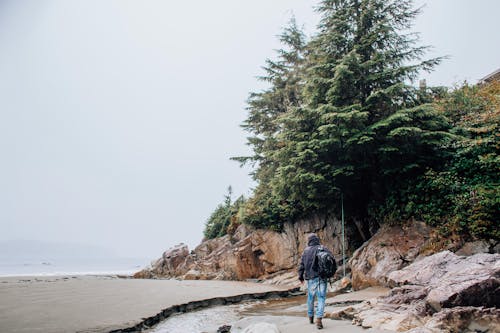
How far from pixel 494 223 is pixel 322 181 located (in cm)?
623

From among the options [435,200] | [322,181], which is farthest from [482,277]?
[322,181]

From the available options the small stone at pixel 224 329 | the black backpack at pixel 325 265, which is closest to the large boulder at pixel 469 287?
the black backpack at pixel 325 265

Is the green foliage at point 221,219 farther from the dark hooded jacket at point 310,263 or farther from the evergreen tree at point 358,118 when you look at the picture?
the dark hooded jacket at point 310,263

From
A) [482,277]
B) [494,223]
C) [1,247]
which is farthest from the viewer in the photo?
[1,247]

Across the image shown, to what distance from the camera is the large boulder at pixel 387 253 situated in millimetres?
10953

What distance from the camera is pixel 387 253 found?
37.7ft

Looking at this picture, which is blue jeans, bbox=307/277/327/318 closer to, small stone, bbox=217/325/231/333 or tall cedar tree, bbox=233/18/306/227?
small stone, bbox=217/325/231/333

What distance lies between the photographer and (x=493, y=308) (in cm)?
442

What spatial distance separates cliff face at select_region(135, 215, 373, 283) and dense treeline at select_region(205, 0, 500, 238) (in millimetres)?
1698

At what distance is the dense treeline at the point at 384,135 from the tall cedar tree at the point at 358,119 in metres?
0.05

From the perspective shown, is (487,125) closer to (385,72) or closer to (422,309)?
(385,72)

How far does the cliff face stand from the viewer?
16266 millimetres

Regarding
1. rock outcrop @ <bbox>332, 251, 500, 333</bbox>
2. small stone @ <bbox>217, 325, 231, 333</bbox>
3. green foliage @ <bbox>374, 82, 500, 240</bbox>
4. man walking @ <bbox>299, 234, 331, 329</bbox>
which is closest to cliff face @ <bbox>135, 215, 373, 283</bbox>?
green foliage @ <bbox>374, 82, 500, 240</bbox>

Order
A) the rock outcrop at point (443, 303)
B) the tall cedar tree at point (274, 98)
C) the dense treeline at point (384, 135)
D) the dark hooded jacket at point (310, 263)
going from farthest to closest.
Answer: the tall cedar tree at point (274, 98) < the dense treeline at point (384, 135) < the dark hooded jacket at point (310, 263) < the rock outcrop at point (443, 303)
